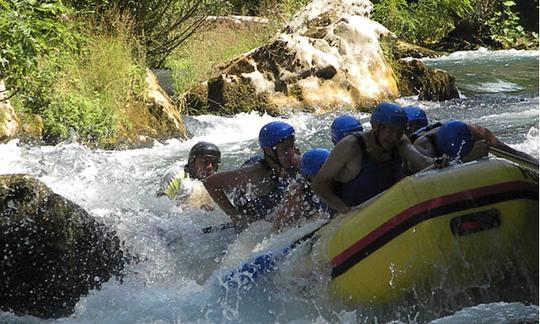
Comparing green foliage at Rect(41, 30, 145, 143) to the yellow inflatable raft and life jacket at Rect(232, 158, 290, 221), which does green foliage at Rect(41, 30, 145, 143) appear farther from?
the yellow inflatable raft

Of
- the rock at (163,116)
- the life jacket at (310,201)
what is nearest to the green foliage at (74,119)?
the rock at (163,116)

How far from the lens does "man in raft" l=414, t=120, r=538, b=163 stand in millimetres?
4113

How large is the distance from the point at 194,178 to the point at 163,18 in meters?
6.60

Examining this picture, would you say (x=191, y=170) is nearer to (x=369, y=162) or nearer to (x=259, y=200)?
(x=259, y=200)

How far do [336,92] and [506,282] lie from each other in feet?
26.1

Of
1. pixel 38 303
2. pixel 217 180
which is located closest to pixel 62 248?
pixel 38 303

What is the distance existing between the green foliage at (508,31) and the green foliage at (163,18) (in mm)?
11036

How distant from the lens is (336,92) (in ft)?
37.1

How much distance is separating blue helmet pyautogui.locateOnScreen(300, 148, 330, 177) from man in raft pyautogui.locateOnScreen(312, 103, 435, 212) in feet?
0.83

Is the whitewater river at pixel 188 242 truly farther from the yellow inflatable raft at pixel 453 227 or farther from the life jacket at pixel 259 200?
the yellow inflatable raft at pixel 453 227

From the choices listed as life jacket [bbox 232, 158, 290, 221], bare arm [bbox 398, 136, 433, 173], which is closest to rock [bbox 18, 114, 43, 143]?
life jacket [bbox 232, 158, 290, 221]

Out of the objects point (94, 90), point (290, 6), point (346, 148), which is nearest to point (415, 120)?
point (346, 148)

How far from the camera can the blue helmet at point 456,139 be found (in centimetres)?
424

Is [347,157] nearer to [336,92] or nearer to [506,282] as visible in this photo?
[506,282]
